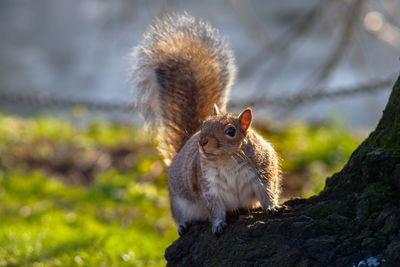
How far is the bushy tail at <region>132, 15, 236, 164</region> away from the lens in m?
2.22

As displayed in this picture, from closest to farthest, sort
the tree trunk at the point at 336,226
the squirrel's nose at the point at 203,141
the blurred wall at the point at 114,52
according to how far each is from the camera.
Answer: the tree trunk at the point at 336,226 → the squirrel's nose at the point at 203,141 → the blurred wall at the point at 114,52

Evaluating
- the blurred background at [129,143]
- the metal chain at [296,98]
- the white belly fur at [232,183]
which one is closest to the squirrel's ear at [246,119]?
the white belly fur at [232,183]

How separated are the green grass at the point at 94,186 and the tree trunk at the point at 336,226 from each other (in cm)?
88

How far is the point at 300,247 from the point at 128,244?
146cm

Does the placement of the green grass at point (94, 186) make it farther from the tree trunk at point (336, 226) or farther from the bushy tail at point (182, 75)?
the tree trunk at point (336, 226)

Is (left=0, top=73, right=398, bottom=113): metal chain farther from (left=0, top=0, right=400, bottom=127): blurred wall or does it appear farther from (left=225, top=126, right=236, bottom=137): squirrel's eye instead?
(left=0, top=0, right=400, bottom=127): blurred wall

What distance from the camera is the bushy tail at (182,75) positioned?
7.29 feet

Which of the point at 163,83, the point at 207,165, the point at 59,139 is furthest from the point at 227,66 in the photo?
the point at 59,139

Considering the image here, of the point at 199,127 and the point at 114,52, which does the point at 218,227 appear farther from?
the point at 114,52

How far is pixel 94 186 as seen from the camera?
12.4 feet

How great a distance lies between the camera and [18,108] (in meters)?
7.04

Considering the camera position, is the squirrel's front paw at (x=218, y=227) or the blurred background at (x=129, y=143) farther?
the blurred background at (x=129, y=143)

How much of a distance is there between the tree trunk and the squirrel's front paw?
18mm

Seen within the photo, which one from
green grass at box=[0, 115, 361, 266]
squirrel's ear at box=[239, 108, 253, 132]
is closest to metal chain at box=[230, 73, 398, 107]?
green grass at box=[0, 115, 361, 266]
